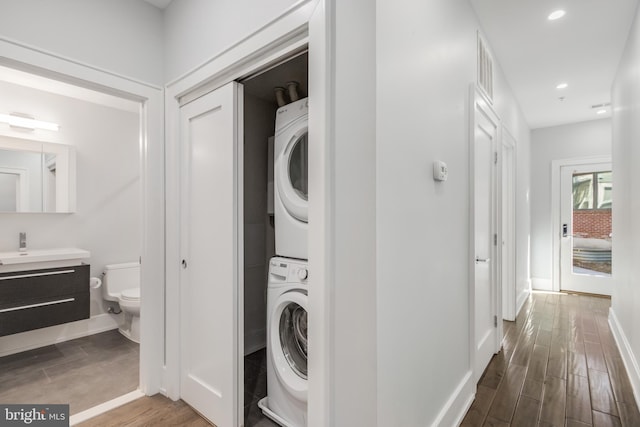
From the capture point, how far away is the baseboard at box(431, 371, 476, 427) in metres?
1.61

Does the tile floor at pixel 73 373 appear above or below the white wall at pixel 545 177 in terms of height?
below

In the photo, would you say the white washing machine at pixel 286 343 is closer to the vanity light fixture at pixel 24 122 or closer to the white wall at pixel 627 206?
the white wall at pixel 627 206

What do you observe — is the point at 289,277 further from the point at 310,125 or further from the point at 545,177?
the point at 545,177

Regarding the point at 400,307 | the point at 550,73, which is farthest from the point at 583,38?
the point at 400,307

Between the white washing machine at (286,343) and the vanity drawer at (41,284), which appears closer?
the white washing machine at (286,343)

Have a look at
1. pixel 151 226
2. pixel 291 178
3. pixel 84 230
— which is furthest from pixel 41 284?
pixel 291 178

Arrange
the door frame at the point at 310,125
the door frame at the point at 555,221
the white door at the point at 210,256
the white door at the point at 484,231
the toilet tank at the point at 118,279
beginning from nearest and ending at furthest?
1. the door frame at the point at 310,125
2. the white door at the point at 210,256
3. the white door at the point at 484,231
4. the toilet tank at the point at 118,279
5. the door frame at the point at 555,221

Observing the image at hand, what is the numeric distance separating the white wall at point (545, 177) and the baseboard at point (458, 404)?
4.03 meters

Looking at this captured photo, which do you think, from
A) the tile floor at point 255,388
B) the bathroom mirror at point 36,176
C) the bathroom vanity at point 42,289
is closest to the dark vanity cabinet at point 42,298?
the bathroom vanity at point 42,289

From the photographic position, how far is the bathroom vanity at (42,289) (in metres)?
2.39

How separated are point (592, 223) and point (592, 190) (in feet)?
1.64

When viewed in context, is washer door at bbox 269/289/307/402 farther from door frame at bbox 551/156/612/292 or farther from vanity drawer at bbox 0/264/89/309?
door frame at bbox 551/156/612/292

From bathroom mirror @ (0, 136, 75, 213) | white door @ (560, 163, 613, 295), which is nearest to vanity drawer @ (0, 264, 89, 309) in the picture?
bathroom mirror @ (0, 136, 75, 213)

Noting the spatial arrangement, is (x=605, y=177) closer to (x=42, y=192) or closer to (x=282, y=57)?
(x=282, y=57)
